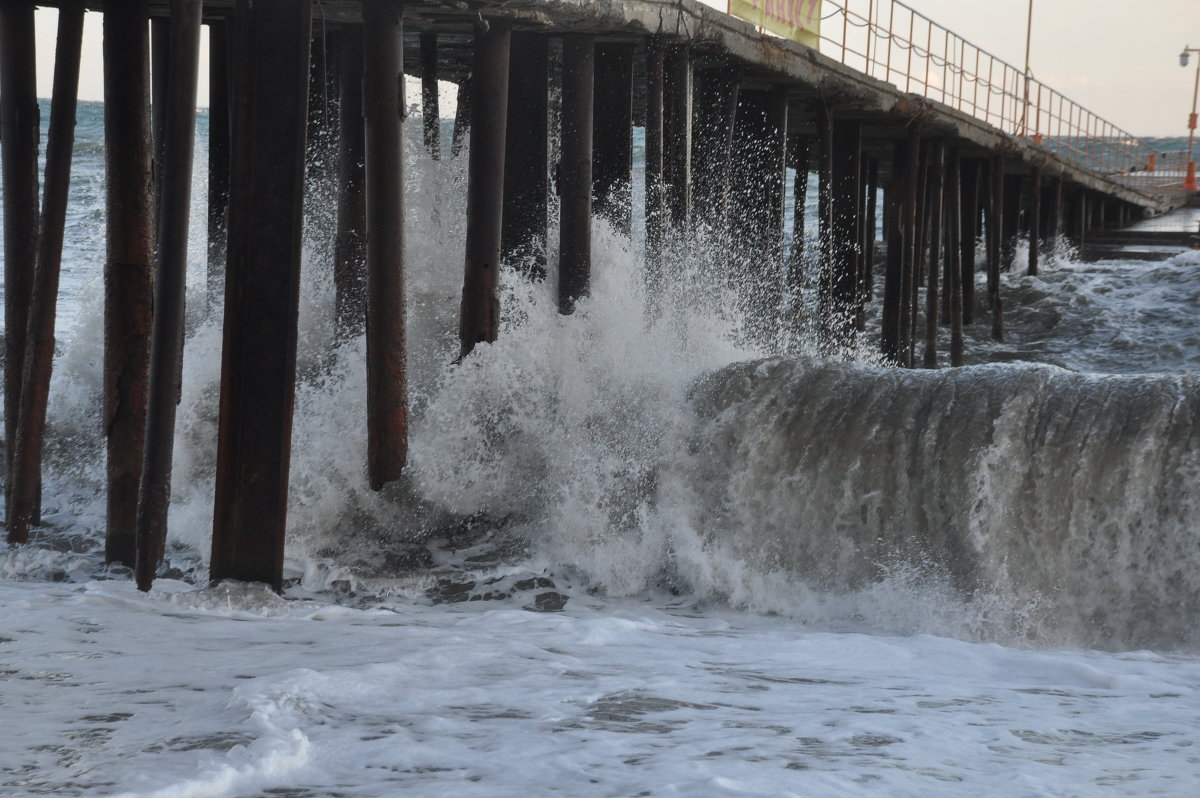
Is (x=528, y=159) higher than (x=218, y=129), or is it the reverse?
(x=218, y=129)

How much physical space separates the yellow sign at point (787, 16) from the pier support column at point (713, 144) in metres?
0.51

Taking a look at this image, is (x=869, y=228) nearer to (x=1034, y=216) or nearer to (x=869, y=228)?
(x=869, y=228)

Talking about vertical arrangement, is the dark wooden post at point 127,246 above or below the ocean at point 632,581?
above

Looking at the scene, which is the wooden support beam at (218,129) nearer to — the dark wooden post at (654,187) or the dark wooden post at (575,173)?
the dark wooden post at (575,173)

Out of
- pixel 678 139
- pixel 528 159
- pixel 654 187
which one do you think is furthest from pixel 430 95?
pixel 654 187

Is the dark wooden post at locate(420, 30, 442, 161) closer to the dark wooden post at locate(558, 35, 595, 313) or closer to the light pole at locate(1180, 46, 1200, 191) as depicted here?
the dark wooden post at locate(558, 35, 595, 313)

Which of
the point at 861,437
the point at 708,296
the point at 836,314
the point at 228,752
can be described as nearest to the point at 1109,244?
the point at 836,314

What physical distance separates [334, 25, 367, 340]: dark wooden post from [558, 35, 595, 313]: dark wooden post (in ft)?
4.48

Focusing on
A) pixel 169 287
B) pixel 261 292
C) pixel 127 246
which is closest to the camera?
pixel 261 292

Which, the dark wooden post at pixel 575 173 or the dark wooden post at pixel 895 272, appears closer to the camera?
the dark wooden post at pixel 575 173

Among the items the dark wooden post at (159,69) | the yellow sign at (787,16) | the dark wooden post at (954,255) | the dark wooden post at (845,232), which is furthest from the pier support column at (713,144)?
the dark wooden post at (954,255)

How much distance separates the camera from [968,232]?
60.1 feet

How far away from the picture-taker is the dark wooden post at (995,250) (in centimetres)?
Answer: 1775

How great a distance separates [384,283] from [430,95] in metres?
4.21
